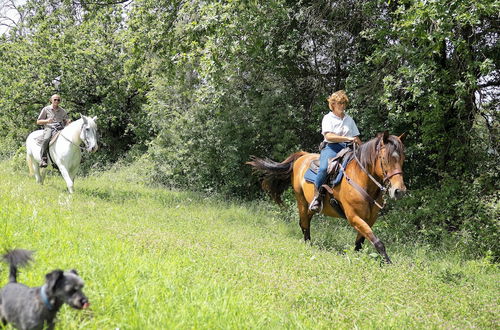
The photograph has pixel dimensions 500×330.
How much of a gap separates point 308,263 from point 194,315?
9.32 ft

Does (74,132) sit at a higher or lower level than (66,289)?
lower

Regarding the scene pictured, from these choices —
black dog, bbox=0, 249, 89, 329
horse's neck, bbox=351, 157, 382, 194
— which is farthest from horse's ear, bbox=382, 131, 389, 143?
black dog, bbox=0, 249, 89, 329

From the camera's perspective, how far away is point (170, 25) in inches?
426

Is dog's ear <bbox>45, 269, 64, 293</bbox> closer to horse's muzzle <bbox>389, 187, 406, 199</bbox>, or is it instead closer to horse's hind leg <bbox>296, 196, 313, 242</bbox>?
horse's muzzle <bbox>389, 187, 406, 199</bbox>

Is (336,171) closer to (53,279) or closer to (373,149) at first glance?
(373,149)

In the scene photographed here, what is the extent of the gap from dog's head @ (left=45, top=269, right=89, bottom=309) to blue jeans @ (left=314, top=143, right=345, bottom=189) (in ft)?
18.3

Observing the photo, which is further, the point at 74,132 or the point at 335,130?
the point at 74,132

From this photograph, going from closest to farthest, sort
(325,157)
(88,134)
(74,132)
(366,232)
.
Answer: (366,232) → (325,157) → (88,134) → (74,132)

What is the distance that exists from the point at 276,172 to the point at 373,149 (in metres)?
3.21

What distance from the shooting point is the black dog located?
6.31 ft

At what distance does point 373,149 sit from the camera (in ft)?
20.4

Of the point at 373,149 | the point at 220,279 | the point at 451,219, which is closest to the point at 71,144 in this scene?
the point at 220,279

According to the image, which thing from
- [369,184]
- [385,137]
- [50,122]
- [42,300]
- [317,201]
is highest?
[385,137]

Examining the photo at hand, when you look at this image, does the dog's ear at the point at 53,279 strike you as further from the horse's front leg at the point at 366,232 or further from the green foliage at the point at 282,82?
the green foliage at the point at 282,82
